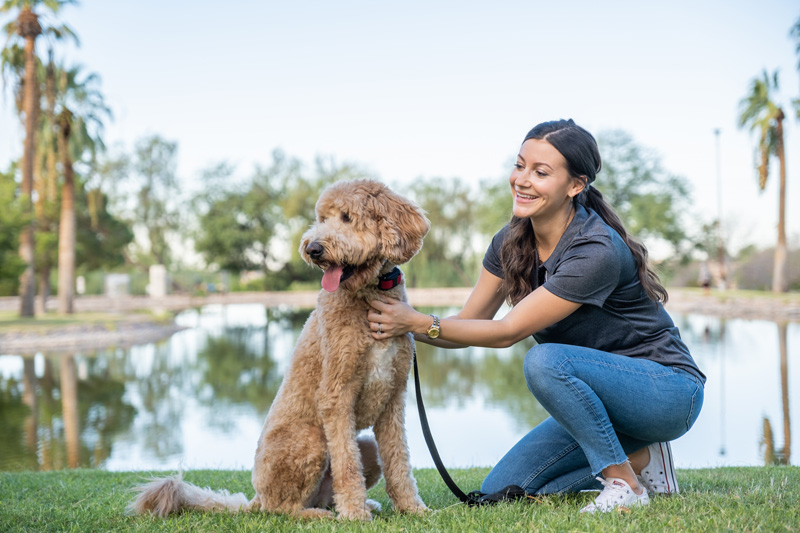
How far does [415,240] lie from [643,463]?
1.64 metres

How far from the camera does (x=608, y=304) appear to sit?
298 cm

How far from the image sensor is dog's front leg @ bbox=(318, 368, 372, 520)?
276 centimetres

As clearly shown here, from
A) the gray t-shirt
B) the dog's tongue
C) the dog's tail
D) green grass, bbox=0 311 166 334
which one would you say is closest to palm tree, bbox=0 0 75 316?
green grass, bbox=0 311 166 334

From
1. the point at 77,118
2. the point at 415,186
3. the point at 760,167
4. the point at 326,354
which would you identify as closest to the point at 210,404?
the point at 326,354

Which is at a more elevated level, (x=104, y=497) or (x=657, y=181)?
(x=657, y=181)

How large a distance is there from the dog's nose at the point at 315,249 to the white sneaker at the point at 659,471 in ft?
6.29

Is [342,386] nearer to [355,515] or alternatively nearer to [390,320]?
[390,320]

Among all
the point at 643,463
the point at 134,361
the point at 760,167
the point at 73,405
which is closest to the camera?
the point at 643,463

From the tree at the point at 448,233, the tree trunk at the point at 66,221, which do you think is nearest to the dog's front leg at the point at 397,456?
the tree trunk at the point at 66,221

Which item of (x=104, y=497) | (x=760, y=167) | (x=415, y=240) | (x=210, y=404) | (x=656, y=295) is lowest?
(x=210, y=404)

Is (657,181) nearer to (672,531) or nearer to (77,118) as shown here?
(77,118)

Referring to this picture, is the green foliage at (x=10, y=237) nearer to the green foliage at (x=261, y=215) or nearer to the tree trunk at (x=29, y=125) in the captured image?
the tree trunk at (x=29, y=125)

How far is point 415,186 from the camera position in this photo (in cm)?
3869

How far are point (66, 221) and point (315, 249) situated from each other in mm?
21589
